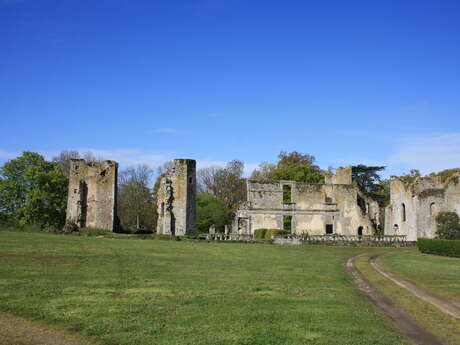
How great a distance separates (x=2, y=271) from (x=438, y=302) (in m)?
11.3

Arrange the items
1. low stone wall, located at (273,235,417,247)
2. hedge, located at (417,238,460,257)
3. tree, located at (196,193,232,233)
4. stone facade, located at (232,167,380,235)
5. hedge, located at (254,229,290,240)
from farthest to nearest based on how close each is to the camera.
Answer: tree, located at (196,193,232,233) < stone facade, located at (232,167,380,235) < hedge, located at (254,229,290,240) < low stone wall, located at (273,235,417,247) < hedge, located at (417,238,460,257)

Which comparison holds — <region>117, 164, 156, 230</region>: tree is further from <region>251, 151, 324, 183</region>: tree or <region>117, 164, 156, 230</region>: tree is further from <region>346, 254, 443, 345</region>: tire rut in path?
<region>346, 254, 443, 345</region>: tire rut in path

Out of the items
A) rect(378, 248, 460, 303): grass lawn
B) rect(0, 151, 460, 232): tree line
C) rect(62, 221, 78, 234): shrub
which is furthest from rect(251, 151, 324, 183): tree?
rect(378, 248, 460, 303): grass lawn

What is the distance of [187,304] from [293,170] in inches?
2221

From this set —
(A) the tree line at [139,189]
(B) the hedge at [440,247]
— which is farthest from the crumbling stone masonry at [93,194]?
(B) the hedge at [440,247]

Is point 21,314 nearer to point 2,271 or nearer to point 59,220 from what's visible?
point 2,271

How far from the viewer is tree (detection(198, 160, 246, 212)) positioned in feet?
238

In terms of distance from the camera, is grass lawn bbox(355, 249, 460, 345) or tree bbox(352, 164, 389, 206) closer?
grass lawn bbox(355, 249, 460, 345)

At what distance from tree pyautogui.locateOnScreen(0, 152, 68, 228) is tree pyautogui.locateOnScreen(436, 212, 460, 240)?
33.9 metres

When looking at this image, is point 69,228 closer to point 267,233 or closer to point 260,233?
point 267,233

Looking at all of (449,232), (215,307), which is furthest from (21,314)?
(449,232)

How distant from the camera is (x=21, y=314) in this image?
8500mm

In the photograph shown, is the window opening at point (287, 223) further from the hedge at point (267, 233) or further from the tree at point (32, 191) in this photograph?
the tree at point (32, 191)

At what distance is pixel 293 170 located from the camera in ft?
215
